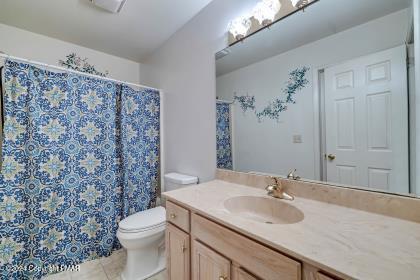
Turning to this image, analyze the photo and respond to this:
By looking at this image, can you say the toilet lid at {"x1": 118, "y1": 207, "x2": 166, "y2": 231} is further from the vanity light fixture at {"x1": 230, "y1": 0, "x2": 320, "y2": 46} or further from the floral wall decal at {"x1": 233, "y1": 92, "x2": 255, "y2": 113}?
the vanity light fixture at {"x1": 230, "y1": 0, "x2": 320, "y2": 46}

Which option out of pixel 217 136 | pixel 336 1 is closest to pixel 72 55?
pixel 217 136

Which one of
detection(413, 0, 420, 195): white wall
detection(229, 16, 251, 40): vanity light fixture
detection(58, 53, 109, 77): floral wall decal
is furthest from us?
detection(58, 53, 109, 77): floral wall decal

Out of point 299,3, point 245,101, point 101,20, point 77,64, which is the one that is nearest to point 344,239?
point 245,101

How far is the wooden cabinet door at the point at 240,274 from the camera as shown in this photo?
2.24ft

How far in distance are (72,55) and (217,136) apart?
210cm

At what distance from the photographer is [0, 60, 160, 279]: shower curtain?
133 centimetres

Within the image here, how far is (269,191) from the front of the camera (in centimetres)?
107

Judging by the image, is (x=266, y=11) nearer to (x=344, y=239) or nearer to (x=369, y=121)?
(x=369, y=121)

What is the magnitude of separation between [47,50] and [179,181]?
2.10 meters

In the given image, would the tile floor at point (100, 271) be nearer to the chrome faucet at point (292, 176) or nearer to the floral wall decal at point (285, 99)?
the chrome faucet at point (292, 176)

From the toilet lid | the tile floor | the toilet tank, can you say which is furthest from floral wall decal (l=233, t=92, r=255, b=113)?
the tile floor

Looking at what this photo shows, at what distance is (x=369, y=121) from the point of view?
2.78 feet

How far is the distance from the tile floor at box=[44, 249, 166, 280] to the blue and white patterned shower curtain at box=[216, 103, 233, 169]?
1089mm

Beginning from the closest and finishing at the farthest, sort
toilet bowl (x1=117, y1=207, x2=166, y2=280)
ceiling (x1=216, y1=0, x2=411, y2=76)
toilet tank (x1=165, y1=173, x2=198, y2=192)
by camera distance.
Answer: ceiling (x1=216, y1=0, x2=411, y2=76)
toilet bowl (x1=117, y1=207, x2=166, y2=280)
toilet tank (x1=165, y1=173, x2=198, y2=192)
